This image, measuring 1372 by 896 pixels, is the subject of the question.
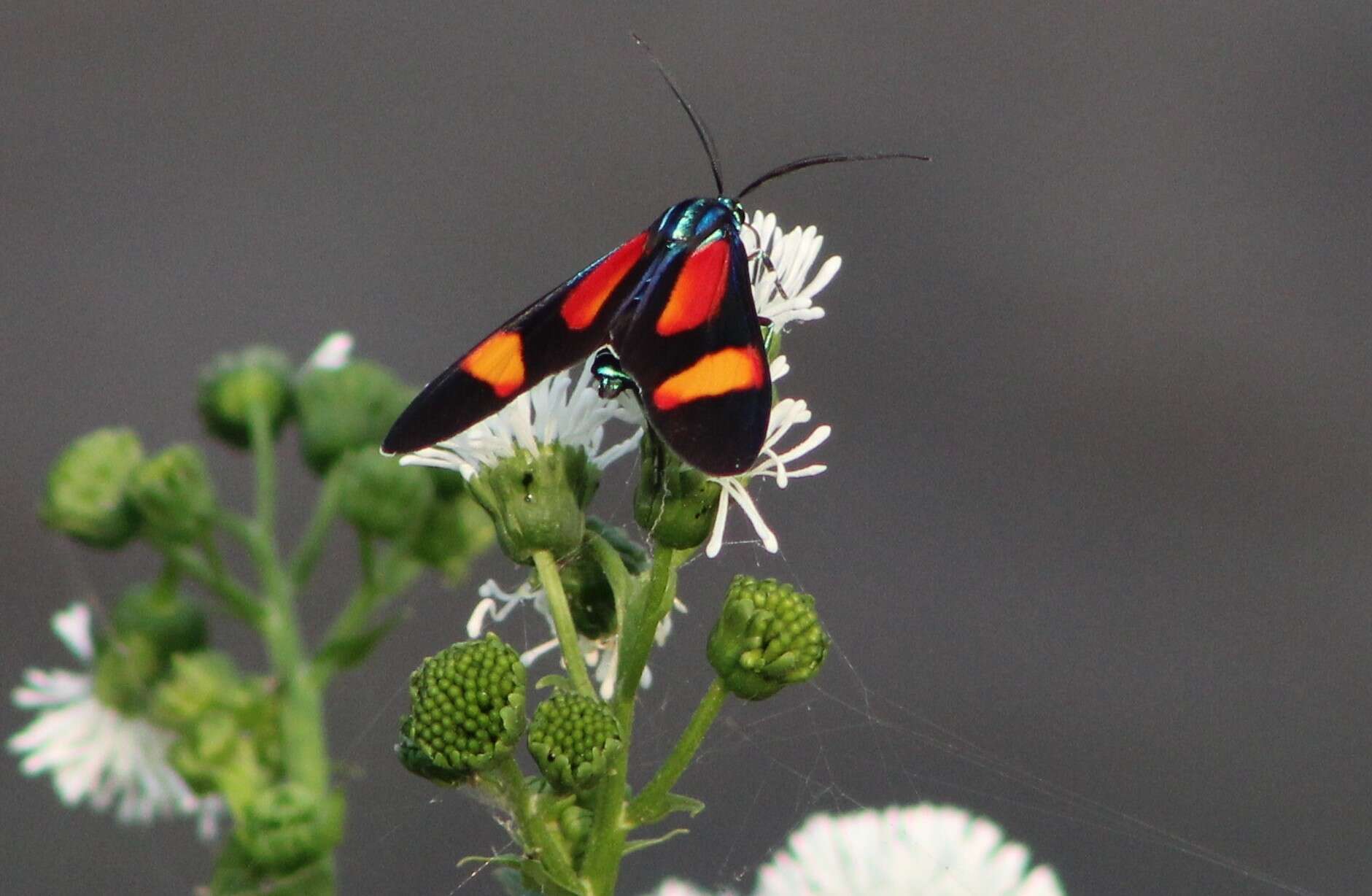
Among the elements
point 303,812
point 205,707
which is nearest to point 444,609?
point 205,707

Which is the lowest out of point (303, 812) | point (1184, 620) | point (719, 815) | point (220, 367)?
point (1184, 620)

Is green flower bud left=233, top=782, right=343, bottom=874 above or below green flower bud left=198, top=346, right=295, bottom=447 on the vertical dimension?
below

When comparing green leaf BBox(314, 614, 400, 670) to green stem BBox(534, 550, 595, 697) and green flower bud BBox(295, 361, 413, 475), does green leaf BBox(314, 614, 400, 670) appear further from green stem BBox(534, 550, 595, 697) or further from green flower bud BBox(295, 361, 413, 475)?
green stem BBox(534, 550, 595, 697)

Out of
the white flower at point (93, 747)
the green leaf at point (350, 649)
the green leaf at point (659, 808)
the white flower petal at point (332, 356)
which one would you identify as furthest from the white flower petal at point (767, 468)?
the white flower at point (93, 747)

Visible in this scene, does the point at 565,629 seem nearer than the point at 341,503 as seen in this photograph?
Yes

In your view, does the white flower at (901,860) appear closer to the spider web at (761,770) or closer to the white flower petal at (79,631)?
the spider web at (761,770)

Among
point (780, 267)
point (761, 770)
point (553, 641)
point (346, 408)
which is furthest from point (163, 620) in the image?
point (761, 770)

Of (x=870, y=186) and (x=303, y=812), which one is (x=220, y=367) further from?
(x=870, y=186)

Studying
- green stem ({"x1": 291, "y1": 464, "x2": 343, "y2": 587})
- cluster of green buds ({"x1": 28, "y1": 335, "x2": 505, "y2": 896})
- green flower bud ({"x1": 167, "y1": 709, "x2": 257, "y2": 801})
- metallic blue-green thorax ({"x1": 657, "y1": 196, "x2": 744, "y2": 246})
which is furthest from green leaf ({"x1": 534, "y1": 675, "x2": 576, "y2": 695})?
green stem ({"x1": 291, "y1": 464, "x2": 343, "y2": 587})
